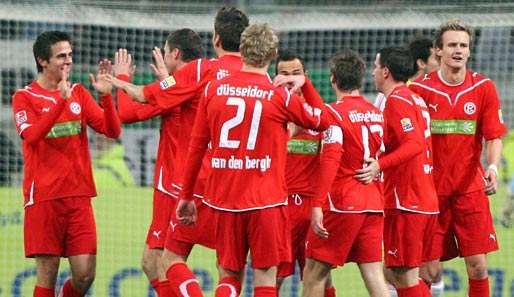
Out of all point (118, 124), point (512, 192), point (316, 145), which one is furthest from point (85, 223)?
point (512, 192)

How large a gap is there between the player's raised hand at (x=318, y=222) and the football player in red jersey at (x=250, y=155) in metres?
0.41

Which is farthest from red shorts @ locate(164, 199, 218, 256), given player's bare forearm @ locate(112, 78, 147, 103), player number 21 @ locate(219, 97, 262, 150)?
player number 21 @ locate(219, 97, 262, 150)

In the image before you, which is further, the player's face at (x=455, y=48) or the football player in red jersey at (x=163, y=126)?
the player's face at (x=455, y=48)

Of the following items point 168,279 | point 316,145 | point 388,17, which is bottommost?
point 168,279

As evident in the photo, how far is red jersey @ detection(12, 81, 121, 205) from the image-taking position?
35.2 feet

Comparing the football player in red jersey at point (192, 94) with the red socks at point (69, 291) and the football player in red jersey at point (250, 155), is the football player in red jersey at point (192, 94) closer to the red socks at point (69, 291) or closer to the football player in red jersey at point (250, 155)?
the football player in red jersey at point (250, 155)

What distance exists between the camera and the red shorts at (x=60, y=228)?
425 inches

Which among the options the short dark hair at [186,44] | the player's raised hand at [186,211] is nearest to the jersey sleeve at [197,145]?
the player's raised hand at [186,211]

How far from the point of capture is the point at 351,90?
10242 mm

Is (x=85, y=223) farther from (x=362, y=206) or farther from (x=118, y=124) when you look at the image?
(x=362, y=206)

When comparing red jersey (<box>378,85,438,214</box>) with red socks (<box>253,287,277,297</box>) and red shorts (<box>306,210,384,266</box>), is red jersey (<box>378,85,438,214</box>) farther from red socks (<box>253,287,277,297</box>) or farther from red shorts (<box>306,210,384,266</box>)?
red socks (<box>253,287,277,297</box>)

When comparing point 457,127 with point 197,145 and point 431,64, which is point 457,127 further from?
point 197,145

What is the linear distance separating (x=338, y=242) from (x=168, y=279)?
4.19 ft

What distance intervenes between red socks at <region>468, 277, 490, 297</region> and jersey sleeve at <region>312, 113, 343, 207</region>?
187cm
